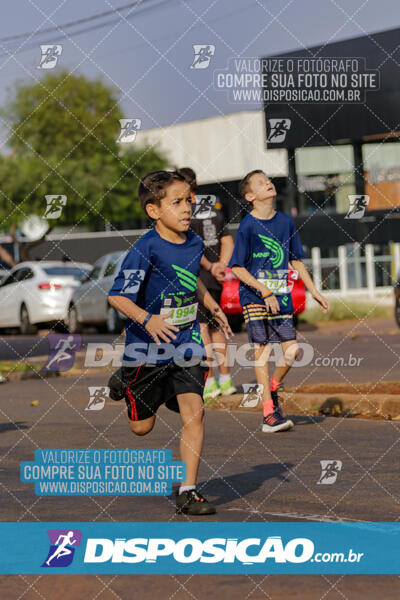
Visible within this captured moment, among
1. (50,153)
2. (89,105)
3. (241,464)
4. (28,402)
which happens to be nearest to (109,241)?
(50,153)

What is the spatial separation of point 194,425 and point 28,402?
20.4ft

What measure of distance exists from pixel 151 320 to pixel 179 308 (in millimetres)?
296

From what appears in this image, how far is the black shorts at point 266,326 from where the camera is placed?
9.80m

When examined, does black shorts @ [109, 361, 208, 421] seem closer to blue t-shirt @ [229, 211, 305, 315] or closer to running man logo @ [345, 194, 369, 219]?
blue t-shirt @ [229, 211, 305, 315]

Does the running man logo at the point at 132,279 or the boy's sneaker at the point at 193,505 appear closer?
the boy's sneaker at the point at 193,505

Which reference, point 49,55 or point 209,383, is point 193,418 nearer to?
point 209,383

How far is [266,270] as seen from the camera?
969 centimetres

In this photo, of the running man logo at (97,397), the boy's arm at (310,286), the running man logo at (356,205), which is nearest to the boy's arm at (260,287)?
the boy's arm at (310,286)

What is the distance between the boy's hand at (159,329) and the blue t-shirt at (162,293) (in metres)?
0.19

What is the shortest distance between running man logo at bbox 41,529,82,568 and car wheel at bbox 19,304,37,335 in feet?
66.9

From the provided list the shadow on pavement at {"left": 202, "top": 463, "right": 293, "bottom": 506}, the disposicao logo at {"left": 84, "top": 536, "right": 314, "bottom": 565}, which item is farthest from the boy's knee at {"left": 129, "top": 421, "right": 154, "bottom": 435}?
the disposicao logo at {"left": 84, "top": 536, "right": 314, "bottom": 565}

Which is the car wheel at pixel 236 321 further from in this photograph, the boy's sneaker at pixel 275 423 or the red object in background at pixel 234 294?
the boy's sneaker at pixel 275 423

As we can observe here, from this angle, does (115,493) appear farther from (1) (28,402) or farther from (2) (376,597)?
(1) (28,402)

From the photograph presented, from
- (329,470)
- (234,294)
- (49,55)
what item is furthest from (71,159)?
(329,470)
